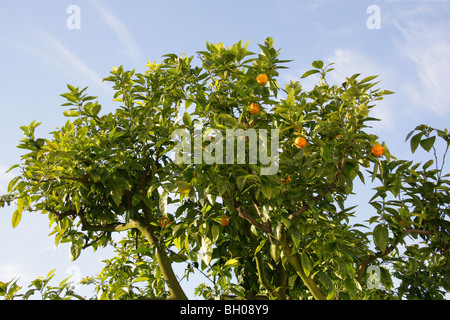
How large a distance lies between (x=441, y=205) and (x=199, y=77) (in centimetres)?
184

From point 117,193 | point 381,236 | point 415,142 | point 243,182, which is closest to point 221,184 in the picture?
point 243,182

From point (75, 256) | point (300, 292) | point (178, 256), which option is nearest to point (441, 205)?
point (300, 292)

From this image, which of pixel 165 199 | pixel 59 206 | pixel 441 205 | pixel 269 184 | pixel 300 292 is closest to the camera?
pixel 269 184

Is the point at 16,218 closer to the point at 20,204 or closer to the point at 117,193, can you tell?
the point at 20,204

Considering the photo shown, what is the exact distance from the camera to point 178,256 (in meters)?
2.89

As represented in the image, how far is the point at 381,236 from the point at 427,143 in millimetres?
634

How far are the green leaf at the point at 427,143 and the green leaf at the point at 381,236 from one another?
543 mm

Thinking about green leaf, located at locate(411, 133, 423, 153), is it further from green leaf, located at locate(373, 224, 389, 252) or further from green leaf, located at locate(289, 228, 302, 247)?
green leaf, located at locate(289, 228, 302, 247)

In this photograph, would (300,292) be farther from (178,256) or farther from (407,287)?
(178,256)

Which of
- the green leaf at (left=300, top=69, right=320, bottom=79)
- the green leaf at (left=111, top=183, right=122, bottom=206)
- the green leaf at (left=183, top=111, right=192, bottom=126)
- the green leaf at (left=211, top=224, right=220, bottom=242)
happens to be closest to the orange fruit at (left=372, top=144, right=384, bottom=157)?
the green leaf at (left=300, top=69, right=320, bottom=79)

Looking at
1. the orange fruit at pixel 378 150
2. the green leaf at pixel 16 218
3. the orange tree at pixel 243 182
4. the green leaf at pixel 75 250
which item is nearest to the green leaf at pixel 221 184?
the orange tree at pixel 243 182

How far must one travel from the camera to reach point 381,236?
2.51 meters

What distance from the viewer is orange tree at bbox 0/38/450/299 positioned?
2.36 m

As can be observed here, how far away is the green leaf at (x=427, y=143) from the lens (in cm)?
255
